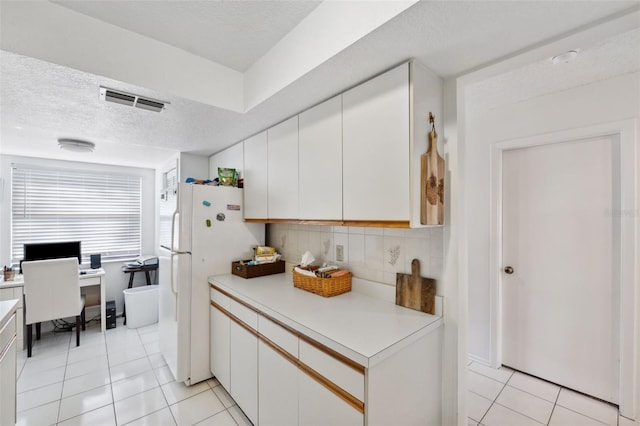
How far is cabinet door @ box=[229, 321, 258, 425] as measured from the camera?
69.6 inches

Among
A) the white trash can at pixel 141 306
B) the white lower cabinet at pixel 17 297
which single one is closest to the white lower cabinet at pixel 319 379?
the white trash can at pixel 141 306

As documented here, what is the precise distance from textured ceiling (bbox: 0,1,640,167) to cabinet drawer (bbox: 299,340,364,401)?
4.60 feet

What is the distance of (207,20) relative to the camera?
1.43m

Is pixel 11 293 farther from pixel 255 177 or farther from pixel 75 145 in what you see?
pixel 255 177

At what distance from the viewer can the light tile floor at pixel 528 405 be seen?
189 centimetres

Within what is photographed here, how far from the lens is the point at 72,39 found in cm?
137

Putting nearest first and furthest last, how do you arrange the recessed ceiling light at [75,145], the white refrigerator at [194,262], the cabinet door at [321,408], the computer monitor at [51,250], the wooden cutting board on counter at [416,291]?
the cabinet door at [321,408] → the wooden cutting board on counter at [416,291] → the white refrigerator at [194,262] → the recessed ceiling light at [75,145] → the computer monitor at [51,250]

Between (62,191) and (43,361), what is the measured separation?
7.14 ft

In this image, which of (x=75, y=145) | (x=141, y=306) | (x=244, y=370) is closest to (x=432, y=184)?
(x=244, y=370)

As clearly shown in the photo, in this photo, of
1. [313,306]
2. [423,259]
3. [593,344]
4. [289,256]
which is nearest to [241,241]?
[289,256]

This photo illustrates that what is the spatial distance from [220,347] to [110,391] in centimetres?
100

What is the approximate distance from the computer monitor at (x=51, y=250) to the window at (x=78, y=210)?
290 mm

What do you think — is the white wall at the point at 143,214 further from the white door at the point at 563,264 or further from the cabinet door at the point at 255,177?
the white door at the point at 563,264

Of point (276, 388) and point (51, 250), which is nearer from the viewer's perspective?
point (276, 388)
